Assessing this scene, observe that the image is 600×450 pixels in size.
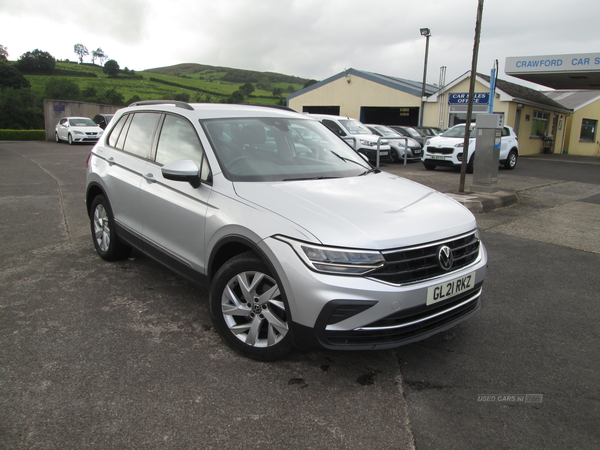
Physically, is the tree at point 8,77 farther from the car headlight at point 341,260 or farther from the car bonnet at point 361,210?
the car headlight at point 341,260

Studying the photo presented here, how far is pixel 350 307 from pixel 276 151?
5.46ft

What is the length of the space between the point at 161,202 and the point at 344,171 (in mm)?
1528

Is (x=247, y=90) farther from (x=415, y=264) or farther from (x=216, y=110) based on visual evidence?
(x=415, y=264)

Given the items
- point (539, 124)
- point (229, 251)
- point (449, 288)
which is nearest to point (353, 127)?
point (229, 251)

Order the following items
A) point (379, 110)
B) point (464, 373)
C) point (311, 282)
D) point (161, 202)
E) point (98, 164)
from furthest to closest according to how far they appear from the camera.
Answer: point (379, 110) → point (98, 164) → point (161, 202) → point (464, 373) → point (311, 282)

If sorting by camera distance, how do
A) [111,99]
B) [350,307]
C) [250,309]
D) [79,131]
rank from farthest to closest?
[111,99] → [79,131] → [250,309] → [350,307]

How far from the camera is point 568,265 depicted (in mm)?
Answer: 5328

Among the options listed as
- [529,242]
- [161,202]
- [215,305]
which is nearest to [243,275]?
[215,305]

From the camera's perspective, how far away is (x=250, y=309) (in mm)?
2932

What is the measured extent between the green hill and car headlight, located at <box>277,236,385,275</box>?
58471 millimetres

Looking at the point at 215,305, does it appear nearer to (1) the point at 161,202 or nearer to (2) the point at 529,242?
(1) the point at 161,202

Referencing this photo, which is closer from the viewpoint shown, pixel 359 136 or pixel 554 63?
pixel 359 136

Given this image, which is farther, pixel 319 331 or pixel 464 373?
pixel 464 373

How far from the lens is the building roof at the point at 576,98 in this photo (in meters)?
31.5
